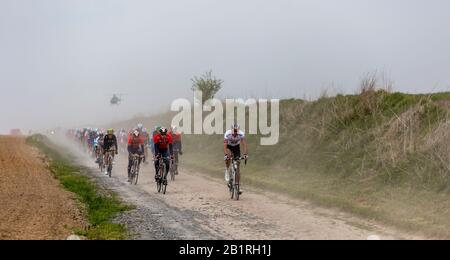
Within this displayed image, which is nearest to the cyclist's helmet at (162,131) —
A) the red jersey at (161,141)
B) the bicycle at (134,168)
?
the red jersey at (161,141)

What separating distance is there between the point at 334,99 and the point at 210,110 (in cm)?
1939

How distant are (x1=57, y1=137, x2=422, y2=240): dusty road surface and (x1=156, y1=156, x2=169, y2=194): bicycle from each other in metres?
0.33

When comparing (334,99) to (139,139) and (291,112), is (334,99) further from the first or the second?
(139,139)

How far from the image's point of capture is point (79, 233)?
11.5m

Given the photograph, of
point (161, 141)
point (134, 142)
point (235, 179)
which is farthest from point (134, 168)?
point (235, 179)

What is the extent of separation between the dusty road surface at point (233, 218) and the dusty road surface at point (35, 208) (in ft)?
5.08

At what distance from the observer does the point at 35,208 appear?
14.6m

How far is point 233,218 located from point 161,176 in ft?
22.2

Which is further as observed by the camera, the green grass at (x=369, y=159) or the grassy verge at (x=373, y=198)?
the green grass at (x=369, y=159)

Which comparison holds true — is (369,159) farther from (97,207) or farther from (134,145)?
(134,145)

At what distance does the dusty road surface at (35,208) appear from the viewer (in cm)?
1141

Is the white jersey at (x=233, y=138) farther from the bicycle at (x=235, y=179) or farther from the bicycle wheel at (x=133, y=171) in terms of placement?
the bicycle wheel at (x=133, y=171)

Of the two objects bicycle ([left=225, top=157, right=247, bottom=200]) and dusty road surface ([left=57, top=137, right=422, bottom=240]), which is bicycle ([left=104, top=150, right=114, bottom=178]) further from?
bicycle ([left=225, top=157, right=247, bottom=200])
